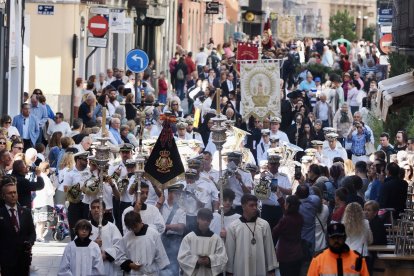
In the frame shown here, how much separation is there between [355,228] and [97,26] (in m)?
23.1

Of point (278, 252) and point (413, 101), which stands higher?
point (413, 101)

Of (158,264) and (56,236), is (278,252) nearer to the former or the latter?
(158,264)

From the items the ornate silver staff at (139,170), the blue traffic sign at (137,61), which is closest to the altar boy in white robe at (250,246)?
the ornate silver staff at (139,170)

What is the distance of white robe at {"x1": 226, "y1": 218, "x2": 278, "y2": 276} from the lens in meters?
19.9

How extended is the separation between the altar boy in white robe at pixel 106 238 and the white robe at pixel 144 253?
15 cm

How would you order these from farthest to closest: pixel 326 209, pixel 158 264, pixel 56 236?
pixel 56 236, pixel 326 209, pixel 158 264

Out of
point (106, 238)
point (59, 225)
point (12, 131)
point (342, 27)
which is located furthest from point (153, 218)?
point (342, 27)

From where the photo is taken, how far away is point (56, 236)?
25.9 meters

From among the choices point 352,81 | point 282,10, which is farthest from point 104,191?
point 282,10

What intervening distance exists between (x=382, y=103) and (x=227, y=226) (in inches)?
136

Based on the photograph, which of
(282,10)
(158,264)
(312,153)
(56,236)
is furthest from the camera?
(282,10)

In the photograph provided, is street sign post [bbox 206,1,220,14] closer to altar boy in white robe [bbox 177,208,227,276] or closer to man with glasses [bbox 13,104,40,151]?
man with glasses [bbox 13,104,40,151]

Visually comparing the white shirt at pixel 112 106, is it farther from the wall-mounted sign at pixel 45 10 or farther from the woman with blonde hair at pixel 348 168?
the woman with blonde hair at pixel 348 168

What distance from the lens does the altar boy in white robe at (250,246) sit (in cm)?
1991
